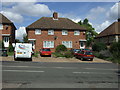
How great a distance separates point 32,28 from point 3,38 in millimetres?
6738

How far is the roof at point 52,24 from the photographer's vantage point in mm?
37250

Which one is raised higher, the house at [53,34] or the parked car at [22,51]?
the house at [53,34]

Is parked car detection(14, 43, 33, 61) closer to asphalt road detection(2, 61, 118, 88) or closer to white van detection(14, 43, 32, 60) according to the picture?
white van detection(14, 43, 32, 60)

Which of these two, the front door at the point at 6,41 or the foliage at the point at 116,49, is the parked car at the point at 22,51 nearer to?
the foliage at the point at 116,49

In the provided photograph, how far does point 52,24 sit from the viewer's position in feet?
126

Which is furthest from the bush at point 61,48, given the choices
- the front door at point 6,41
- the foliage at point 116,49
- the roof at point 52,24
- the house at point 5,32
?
the front door at point 6,41

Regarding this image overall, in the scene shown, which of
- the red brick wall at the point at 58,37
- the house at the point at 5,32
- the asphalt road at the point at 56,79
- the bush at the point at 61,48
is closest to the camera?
the asphalt road at the point at 56,79

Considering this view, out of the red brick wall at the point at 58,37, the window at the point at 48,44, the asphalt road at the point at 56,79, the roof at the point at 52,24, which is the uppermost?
the roof at the point at 52,24

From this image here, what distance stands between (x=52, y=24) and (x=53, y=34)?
257 cm

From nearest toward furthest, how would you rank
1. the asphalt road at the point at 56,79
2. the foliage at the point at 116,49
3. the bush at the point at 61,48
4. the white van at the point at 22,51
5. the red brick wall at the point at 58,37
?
the asphalt road at the point at 56,79 → the white van at the point at 22,51 → the foliage at the point at 116,49 → the bush at the point at 61,48 → the red brick wall at the point at 58,37

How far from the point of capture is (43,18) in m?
40.1

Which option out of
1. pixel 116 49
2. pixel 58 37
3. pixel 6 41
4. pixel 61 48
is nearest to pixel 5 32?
pixel 6 41

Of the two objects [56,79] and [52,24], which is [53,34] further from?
[56,79]

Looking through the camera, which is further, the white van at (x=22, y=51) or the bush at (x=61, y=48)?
the bush at (x=61, y=48)
